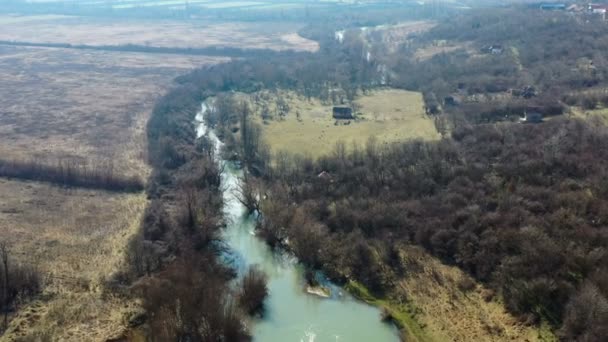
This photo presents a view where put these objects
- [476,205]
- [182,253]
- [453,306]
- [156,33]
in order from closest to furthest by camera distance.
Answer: [453,306]
[182,253]
[476,205]
[156,33]

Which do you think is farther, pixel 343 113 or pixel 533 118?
pixel 343 113

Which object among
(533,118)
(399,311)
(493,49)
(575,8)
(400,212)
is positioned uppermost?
(575,8)

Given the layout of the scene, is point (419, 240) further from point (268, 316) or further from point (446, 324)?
point (268, 316)

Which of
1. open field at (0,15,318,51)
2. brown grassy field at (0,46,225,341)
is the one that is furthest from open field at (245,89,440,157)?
open field at (0,15,318,51)

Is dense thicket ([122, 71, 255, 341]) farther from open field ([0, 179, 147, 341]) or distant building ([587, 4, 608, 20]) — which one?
distant building ([587, 4, 608, 20])

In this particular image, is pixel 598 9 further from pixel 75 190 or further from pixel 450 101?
→ pixel 75 190

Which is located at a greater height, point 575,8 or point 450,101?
point 575,8

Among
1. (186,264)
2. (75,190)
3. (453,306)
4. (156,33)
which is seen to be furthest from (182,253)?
(156,33)
